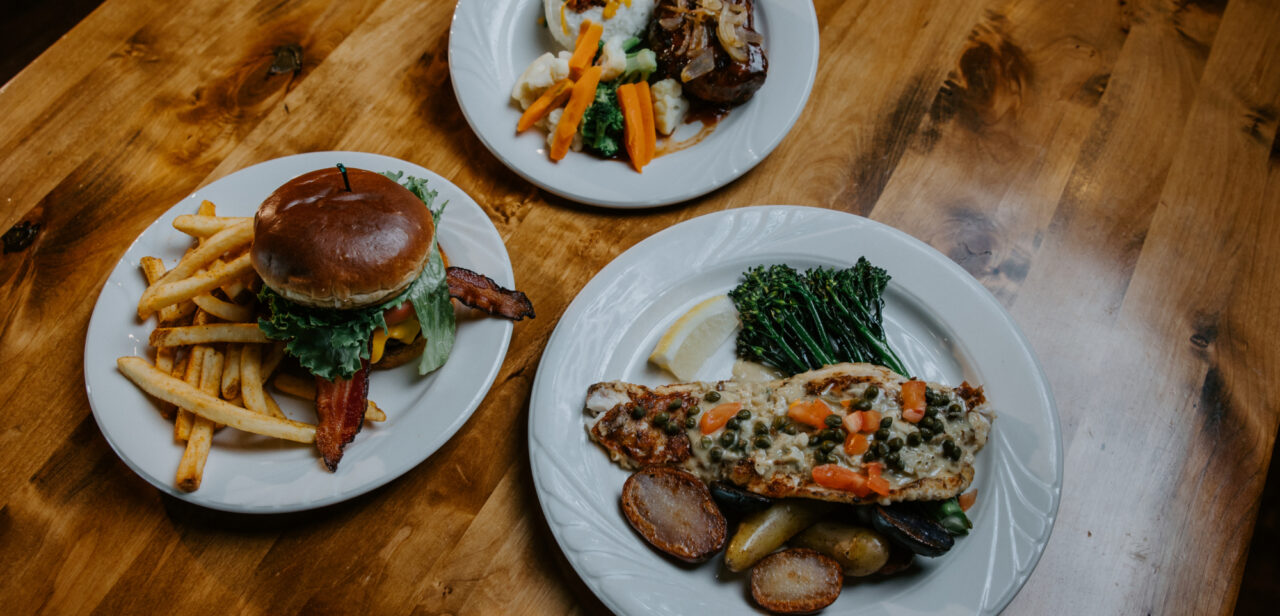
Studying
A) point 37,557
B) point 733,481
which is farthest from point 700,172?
point 37,557

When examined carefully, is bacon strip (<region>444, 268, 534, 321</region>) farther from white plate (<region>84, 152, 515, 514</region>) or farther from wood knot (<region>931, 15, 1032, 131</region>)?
wood knot (<region>931, 15, 1032, 131</region>)

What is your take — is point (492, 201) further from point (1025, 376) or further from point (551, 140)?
point (1025, 376)

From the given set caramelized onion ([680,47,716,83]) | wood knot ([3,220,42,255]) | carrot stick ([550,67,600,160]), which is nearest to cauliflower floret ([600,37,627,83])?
carrot stick ([550,67,600,160])

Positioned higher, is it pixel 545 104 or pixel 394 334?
pixel 545 104

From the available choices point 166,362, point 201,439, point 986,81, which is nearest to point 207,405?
point 201,439

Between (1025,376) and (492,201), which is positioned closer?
(1025,376)

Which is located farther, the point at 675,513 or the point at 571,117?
the point at 571,117

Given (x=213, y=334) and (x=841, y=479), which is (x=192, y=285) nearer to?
(x=213, y=334)
